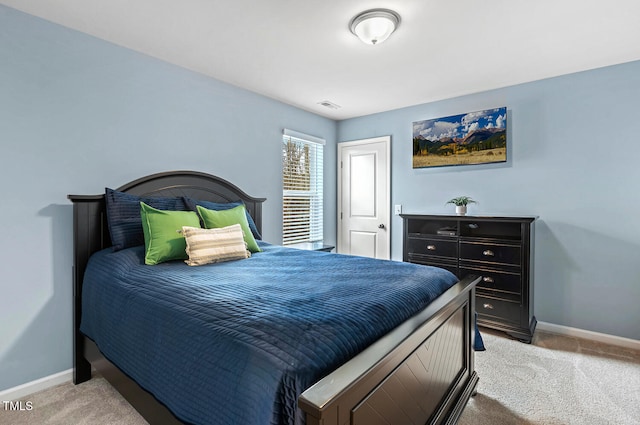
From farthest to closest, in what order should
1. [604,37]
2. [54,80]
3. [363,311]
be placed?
[604,37] → [54,80] → [363,311]

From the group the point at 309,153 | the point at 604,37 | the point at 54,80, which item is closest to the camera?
the point at 54,80

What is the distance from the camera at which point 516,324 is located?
2945mm

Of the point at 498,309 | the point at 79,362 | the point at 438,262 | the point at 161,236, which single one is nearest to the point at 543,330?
the point at 498,309

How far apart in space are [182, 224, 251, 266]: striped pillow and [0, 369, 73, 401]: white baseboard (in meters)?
1.21

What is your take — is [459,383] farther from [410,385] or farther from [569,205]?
[569,205]

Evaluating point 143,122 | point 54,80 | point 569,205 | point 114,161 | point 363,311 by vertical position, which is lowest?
point 363,311

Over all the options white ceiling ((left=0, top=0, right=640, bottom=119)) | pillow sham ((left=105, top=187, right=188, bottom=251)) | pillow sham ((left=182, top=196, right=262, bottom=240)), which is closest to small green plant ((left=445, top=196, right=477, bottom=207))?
white ceiling ((left=0, top=0, right=640, bottom=119))

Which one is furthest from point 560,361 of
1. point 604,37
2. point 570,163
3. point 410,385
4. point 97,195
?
point 97,195

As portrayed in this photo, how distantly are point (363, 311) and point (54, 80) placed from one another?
8.34 ft

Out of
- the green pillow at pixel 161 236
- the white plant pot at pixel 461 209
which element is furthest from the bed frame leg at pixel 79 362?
the white plant pot at pixel 461 209

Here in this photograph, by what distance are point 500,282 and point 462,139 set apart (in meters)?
1.60

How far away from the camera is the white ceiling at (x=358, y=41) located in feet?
6.70

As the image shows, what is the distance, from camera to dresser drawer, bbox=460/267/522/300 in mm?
2965

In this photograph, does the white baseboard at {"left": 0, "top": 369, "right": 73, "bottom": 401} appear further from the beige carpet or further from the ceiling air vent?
the ceiling air vent
